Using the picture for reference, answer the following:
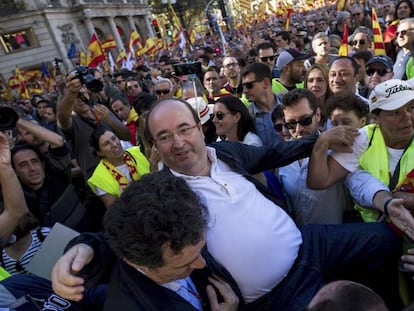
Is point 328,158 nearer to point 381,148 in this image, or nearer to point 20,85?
point 381,148

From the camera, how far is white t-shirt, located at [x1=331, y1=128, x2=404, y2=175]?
6.44 feet

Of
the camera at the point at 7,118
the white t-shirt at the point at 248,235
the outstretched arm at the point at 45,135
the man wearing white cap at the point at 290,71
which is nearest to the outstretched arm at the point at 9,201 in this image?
the camera at the point at 7,118

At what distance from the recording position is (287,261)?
1.69 m

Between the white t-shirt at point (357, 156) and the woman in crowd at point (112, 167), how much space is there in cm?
185

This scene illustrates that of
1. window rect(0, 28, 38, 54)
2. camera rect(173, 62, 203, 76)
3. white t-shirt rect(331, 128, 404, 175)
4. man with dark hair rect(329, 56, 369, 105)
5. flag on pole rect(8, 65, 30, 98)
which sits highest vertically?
window rect(0, 28, 38, 54)

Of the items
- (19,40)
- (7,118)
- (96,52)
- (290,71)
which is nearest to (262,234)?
(7,118)

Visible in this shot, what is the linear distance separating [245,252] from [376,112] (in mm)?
1315

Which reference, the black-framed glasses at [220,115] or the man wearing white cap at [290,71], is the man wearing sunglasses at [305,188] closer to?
the black-framed glasses at [220,115]

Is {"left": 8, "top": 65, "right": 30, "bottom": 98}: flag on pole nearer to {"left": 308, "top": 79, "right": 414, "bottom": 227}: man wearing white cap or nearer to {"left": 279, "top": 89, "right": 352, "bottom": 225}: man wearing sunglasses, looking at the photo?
{"left": 279, "top": 89, "right": 352, "bottom": 225}: man wearing sunglasses

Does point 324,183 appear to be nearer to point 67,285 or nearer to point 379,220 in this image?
point 379,220

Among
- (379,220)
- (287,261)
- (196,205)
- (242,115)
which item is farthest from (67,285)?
(242,115)

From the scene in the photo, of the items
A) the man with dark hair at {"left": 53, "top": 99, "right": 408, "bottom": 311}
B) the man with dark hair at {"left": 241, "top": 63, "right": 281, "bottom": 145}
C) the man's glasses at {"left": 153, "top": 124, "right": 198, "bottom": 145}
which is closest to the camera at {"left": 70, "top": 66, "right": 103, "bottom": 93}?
the man with dark hair at {"left": 241, "top": 63, "right": 281, "bottom": 145}

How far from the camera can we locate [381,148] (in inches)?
77.8

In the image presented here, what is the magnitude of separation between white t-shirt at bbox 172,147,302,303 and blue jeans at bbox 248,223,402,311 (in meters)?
0.05
